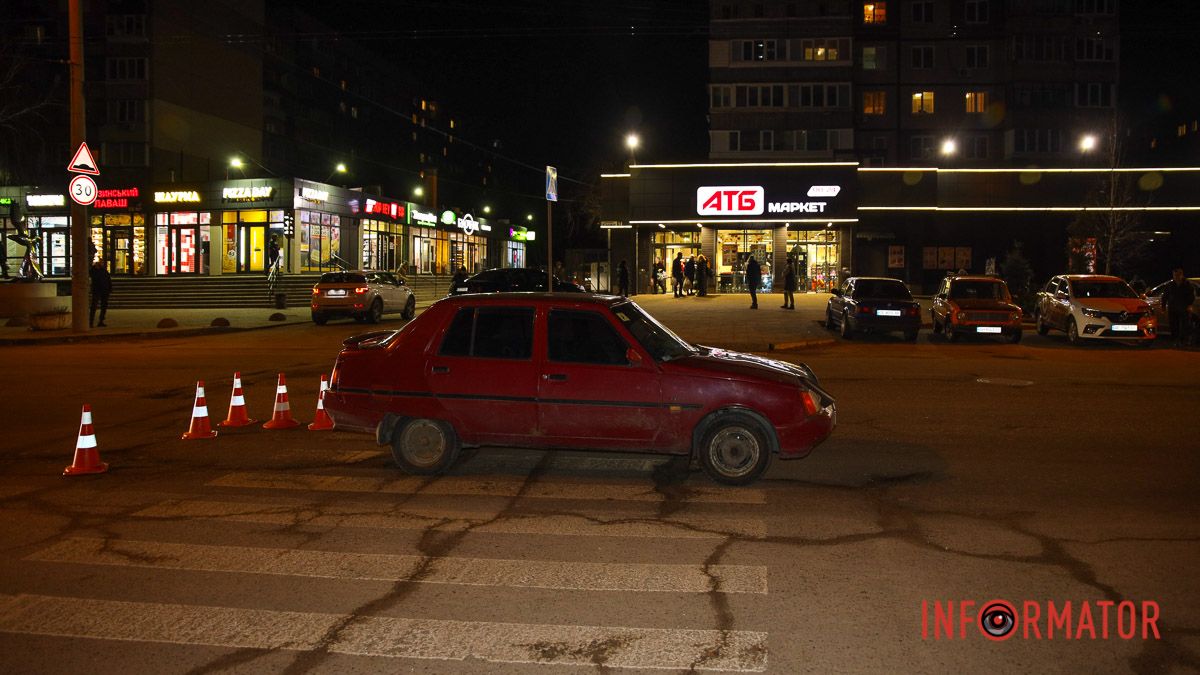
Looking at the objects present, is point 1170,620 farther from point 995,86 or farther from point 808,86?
point 995,86

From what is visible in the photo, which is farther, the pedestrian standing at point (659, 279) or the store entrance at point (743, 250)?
the pedestrian standing at point (659, 279)

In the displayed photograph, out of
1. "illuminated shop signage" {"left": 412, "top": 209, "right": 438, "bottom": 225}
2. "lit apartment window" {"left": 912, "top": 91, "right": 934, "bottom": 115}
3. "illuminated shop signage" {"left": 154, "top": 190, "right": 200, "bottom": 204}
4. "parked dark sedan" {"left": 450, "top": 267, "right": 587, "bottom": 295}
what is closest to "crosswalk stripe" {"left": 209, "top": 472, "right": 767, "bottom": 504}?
"parked dark sedan" {"left": 450, "top": 267, "right": 587, "bottom": 295}

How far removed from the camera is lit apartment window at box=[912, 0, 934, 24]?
53.3 meters

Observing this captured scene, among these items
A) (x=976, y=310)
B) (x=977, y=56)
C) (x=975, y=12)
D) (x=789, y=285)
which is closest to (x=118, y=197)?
(x=789, y=285)

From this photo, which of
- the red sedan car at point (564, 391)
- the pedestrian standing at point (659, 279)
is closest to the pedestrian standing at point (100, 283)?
the red sedan car at point (564, 391)

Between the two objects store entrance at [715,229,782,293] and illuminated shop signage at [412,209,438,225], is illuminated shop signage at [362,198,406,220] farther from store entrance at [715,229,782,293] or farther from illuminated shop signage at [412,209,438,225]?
store entrance at [715,229,782,293]

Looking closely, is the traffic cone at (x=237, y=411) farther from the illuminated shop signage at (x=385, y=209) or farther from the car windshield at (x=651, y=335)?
the illuminated shop signage at (x=385, y=209)

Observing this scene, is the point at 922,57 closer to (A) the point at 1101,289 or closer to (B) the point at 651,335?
(A) the point at 1101,289

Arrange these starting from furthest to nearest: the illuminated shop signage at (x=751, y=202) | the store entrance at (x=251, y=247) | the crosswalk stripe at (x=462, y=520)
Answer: the store entrance at (x=251, y=247) < the illuminated shop signage at (x=751, y=202) < the crosswalk stripe at (x=462, y=520)

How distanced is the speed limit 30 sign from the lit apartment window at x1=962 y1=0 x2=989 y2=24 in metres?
47.5

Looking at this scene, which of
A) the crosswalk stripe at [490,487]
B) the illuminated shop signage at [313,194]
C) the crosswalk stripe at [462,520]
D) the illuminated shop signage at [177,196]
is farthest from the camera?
the illuminated shop signage at [177,196]

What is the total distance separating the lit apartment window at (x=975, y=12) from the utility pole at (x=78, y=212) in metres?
46.7

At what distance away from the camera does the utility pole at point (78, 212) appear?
22.5 m

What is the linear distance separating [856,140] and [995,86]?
8.20 meters
